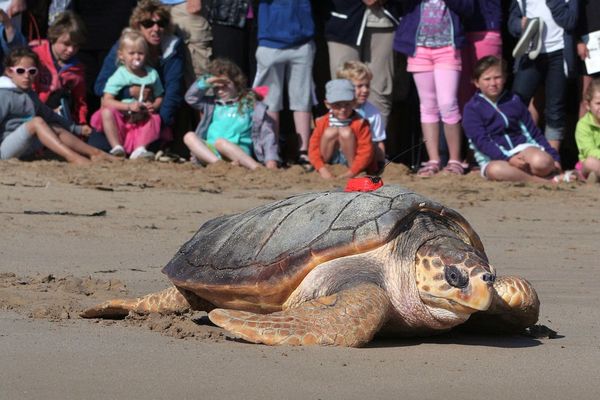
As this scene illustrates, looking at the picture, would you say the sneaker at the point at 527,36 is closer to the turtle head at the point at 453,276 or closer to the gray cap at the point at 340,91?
the gray cap at the point at 340,91

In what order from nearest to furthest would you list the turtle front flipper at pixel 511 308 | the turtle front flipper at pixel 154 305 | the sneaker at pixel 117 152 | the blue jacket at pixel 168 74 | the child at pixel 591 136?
the turtle front flipper at pixel 511 308 → the turtle front flipper at pixel 154 305 → the child at pixel 591 136 → the sneaker at pixel 117 152 → the blue jacket at pixel 168 74

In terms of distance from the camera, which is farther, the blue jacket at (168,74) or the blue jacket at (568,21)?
the blue jacket at (168,74)

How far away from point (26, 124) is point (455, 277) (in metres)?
6.02

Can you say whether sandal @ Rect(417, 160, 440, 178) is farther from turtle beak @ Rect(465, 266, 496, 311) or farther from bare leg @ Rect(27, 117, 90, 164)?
turtle beak @ Rect(465, 266, 496, 311)

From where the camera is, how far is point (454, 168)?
911cm

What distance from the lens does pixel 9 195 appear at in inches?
280

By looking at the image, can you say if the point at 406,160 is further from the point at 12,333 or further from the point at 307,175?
the point at 12,333

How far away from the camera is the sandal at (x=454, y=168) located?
9.09 metres

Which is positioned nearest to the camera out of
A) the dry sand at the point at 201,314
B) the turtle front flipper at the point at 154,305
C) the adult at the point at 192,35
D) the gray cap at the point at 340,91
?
the dry sand at the point at 201,314

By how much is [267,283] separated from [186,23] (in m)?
6.33

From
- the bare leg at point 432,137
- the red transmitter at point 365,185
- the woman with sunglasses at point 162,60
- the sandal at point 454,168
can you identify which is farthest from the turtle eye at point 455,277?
the woman with sunglasses at point 162,60

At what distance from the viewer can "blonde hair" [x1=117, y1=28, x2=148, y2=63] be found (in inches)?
373

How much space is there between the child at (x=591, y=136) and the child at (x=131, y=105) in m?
3.43

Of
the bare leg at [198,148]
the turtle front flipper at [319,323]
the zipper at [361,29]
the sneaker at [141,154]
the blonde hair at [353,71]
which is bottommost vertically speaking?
the sneaker at [141,154]
